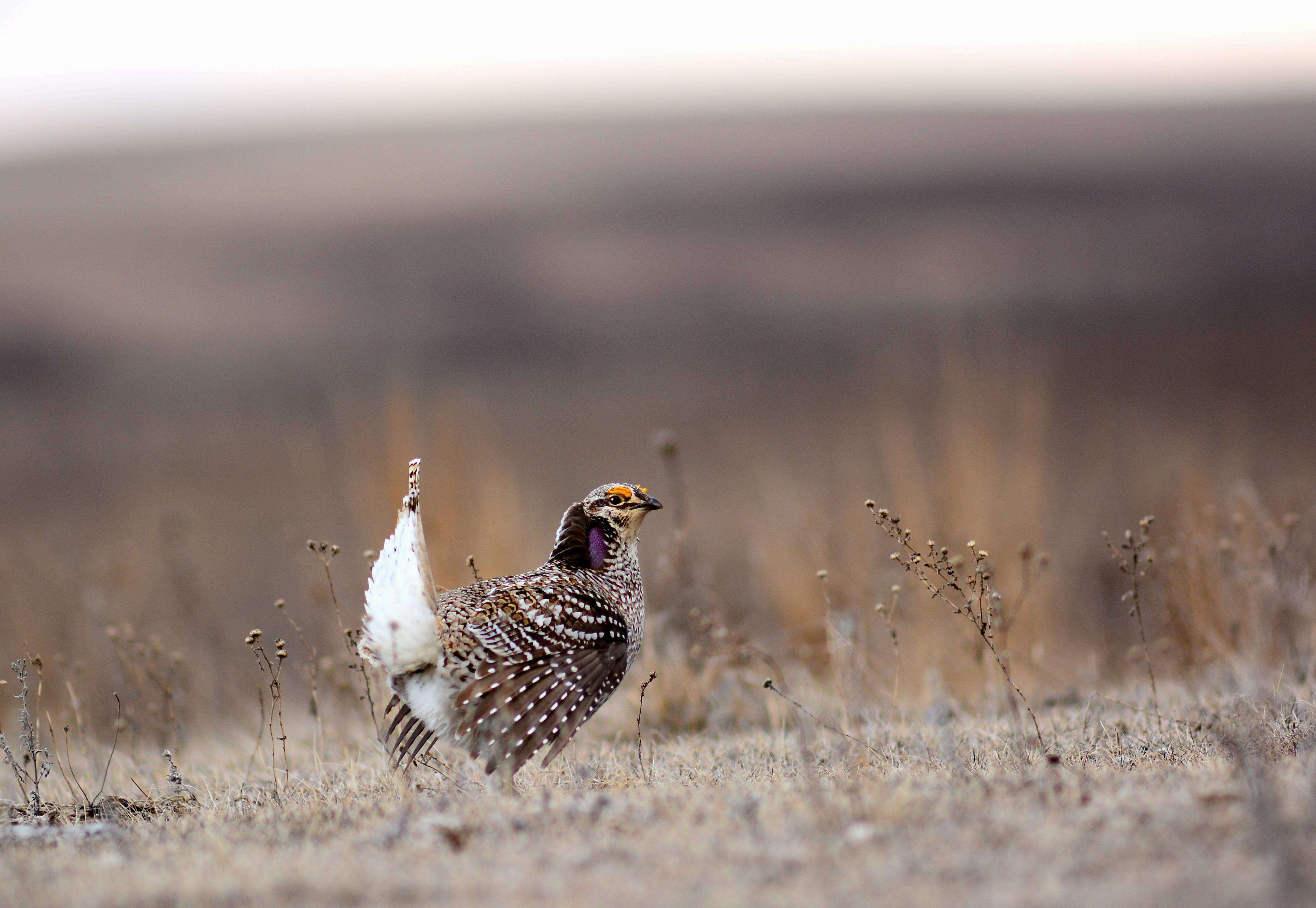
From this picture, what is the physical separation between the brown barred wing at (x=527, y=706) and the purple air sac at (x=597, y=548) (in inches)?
24.7

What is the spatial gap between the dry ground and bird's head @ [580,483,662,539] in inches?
40.7

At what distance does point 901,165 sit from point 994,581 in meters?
24.8

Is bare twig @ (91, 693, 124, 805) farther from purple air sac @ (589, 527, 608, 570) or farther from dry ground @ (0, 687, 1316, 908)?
purple air sac @ (589, 527, 608, 570)

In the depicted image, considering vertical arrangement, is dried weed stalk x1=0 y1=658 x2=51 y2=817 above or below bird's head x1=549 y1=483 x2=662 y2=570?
below

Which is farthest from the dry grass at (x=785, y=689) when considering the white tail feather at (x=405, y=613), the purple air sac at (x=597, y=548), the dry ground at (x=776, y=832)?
the purple air sac at (x=597, y=548)

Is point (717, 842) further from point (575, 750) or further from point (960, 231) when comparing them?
point (960, 231)

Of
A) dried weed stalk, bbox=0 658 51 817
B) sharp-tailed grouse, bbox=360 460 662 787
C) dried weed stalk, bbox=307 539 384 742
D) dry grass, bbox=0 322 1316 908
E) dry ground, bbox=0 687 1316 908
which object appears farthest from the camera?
dried weed stalk, bbox=307 539 384 742

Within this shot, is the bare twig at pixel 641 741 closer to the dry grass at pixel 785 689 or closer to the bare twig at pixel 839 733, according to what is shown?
the dry grass at pixel 785 689

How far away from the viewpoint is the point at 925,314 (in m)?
A: 19.4

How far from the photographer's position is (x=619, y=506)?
4715 millimetres

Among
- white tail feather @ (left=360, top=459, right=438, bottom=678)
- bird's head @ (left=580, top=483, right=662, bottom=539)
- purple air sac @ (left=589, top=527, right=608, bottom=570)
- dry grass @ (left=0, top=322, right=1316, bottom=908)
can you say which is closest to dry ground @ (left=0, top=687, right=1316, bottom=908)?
dry grass @ (left=0, top=322, right=1316, bottom=908)

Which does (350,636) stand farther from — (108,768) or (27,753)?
(27,753)

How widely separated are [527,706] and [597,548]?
99 cm

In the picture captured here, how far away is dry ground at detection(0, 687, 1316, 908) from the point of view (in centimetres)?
239
